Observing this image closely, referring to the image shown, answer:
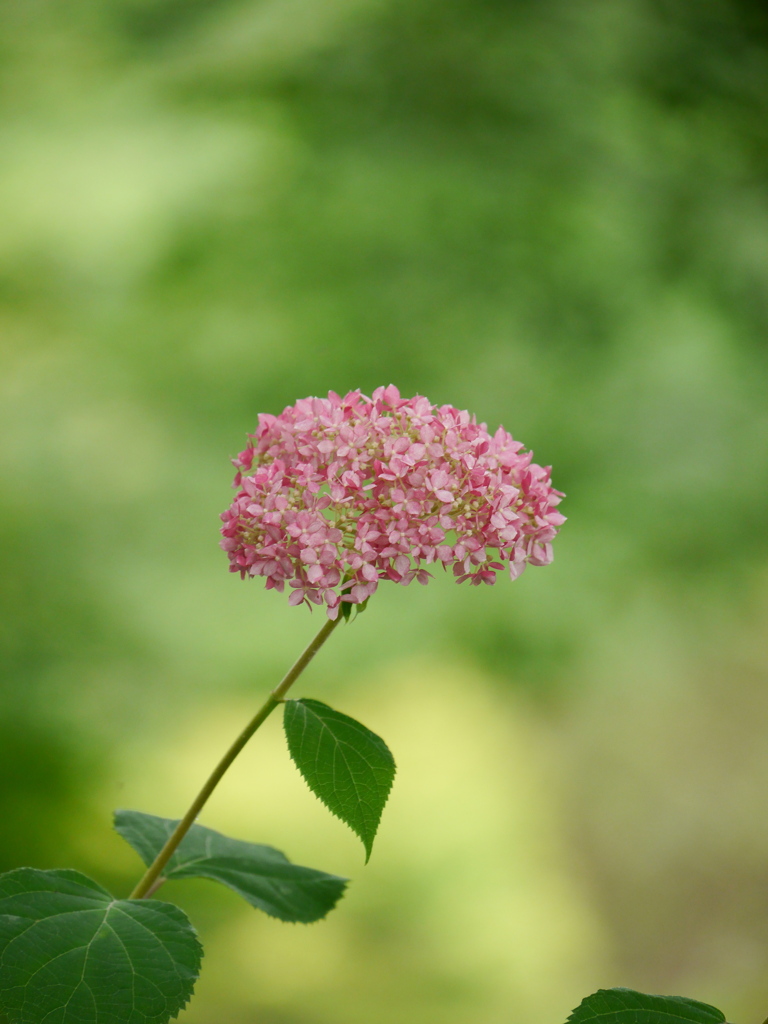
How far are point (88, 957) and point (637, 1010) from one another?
0.35 metres

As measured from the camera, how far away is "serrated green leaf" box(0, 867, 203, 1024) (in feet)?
2.01

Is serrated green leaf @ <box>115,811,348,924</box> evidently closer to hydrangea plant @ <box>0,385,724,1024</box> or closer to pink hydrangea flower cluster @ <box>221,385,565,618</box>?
hydrangea plant @ <box>0,385,724,1024</box>

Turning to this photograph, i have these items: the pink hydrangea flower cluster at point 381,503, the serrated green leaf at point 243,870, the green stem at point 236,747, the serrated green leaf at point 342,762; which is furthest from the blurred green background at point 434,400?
the pink hydrangea flower cluster at point 381,503

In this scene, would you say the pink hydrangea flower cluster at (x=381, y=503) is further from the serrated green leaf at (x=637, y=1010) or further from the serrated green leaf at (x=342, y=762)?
the serrated green leaf at (x=637, y=1010)

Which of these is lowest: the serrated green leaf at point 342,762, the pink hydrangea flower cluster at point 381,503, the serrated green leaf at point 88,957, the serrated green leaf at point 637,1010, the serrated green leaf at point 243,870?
the serrated green leaf at point 88,957

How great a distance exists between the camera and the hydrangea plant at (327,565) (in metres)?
0.62

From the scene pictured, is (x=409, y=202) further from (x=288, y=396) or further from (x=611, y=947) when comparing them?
(x=611, y=947)

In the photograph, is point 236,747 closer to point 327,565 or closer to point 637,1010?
point 327,565

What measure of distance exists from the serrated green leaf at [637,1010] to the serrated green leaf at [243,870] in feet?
0.92

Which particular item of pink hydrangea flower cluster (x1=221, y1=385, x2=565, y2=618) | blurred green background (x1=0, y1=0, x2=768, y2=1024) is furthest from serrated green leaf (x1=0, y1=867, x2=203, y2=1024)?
blurred green background (x1=0, y1=0, x2=768, y2=1024)

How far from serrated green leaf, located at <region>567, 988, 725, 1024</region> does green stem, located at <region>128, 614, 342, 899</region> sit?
0.89 ft

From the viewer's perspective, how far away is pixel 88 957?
0.64 m

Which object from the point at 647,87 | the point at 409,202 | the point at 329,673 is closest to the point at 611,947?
the point at 329,673

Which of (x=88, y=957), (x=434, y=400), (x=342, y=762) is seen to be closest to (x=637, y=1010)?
(x=342, y=762)
